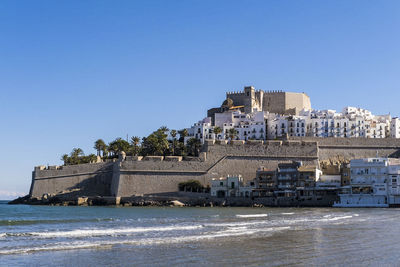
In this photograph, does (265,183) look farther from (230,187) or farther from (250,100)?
(250,100)

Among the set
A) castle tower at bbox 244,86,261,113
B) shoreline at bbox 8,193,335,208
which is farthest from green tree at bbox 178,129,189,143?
shoreline at bbox 8,193,335,208

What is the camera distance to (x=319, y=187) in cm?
4584

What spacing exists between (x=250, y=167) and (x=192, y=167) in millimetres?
6059

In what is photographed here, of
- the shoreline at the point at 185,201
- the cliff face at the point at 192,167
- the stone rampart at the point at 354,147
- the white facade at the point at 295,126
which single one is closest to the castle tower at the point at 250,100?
the white facade at the point at 295,126

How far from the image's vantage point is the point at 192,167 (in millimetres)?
51688

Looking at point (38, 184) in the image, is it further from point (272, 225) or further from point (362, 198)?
point (272, 225)

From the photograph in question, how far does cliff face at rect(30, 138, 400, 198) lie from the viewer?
5138cm

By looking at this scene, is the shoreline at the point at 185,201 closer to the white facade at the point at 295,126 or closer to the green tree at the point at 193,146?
the green tree at the point at 193,146

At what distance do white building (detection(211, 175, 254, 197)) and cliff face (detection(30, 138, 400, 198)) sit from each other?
2.78 metres

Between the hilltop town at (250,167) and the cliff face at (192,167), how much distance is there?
10 centimetres

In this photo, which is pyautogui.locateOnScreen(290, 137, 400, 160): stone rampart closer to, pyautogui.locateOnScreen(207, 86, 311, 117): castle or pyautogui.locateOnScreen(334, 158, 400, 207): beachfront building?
pyautogui.locateOnScreen(334, 158, 400, 207): beachfront building

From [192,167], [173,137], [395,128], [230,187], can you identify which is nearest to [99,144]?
[173,137]

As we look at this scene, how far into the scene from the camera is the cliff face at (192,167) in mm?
51375

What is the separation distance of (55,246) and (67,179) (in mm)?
39548
